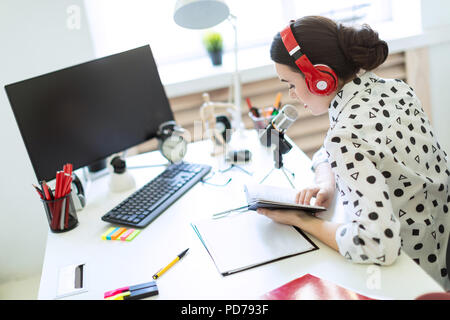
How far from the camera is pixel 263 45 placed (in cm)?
252

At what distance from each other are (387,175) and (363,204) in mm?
161

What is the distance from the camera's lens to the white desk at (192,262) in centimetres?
91

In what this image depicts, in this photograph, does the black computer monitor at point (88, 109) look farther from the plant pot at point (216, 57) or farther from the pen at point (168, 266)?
the plant pot at point (216, 57)

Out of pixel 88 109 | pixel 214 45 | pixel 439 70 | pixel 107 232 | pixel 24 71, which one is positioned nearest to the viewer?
pixel 107 232

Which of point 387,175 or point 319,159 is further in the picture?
point 319,159

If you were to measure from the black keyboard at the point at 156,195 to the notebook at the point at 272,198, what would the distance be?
27cm

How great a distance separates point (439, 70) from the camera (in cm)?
237

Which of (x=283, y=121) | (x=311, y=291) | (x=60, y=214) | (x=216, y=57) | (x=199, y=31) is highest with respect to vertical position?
(x=199, y=31)

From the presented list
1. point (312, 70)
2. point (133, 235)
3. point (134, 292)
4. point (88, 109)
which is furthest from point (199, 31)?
point (134, 292)

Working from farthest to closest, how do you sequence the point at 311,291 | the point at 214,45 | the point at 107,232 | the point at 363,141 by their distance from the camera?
the point at 214,45 → the point at 107,232 → the point at 363,141 → the point at 311,291

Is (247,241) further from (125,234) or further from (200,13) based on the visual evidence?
(200,13)

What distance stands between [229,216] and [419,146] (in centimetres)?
52

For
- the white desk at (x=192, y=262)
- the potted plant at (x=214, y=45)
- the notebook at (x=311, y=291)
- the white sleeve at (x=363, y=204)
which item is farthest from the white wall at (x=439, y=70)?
the notebook at (x=311, y=291)

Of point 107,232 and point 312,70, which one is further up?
point 312,70
